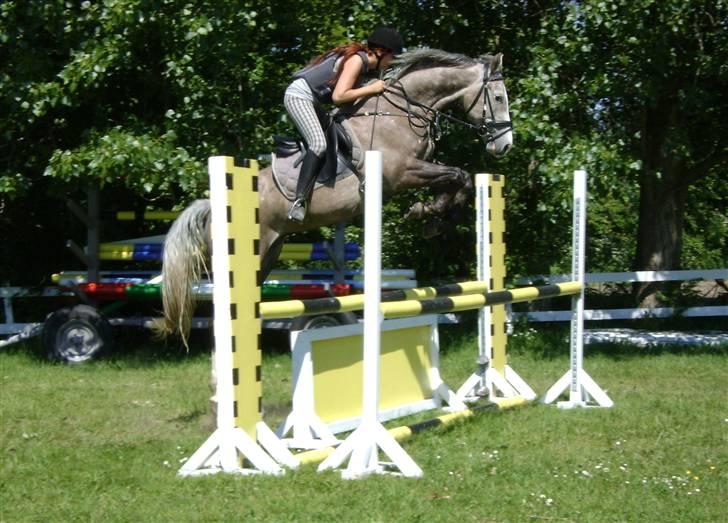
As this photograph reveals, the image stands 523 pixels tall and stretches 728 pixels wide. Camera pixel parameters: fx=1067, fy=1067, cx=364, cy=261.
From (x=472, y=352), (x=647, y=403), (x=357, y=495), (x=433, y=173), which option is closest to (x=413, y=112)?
(x=433, y=173)

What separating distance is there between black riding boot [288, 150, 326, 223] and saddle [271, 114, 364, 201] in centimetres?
6

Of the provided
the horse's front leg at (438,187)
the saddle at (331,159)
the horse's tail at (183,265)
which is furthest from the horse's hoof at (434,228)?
the horse's tail at (183,265)

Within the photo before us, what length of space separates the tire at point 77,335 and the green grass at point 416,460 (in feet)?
3.72

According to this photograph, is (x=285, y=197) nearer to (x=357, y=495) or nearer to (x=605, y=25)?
(x=357, y=495)

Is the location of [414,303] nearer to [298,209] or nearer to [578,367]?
[298,209]

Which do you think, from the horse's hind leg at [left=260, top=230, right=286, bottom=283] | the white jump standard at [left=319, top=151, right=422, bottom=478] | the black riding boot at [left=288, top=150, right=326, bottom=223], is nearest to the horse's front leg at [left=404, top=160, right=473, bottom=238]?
the black riding boot at [left=288, top=150, right=326, bottom=223]

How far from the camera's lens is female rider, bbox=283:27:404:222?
688 centimetres

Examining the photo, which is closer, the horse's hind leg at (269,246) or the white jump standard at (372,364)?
the white jump standard at (372,364)

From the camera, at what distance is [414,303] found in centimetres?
581

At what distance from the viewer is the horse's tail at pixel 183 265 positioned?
248 inches

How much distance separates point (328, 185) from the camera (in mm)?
7094

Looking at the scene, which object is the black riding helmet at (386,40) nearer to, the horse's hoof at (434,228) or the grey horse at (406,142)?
the grey horse at (406,142)

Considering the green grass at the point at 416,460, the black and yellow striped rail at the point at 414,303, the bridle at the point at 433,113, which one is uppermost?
the bridle at the point at 433,113

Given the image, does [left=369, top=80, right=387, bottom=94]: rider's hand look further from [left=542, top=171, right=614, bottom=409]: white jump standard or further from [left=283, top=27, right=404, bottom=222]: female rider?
[left=542, top=171, right=614, bottom=409]: white jump standard
